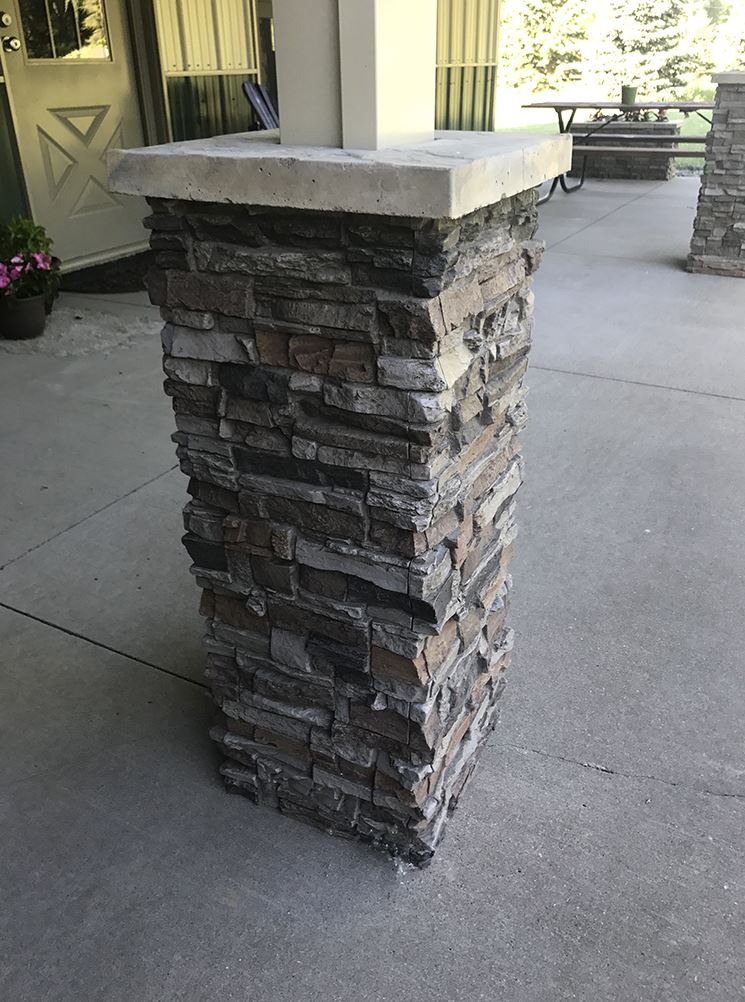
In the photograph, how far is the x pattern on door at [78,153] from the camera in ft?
18.5

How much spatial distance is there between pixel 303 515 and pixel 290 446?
0.13 m

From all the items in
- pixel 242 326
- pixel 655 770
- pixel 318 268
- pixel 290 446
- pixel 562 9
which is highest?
pixel 562 9

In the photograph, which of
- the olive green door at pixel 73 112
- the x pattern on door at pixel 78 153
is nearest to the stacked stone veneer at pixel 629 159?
the olive green door at pixel 73 112

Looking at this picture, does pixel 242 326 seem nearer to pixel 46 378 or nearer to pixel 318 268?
pixel 318 268

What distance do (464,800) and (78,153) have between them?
18.0ft

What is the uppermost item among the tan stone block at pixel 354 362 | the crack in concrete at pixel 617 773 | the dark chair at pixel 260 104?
the dark chair at pixel 260 104

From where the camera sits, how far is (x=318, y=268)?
134 cm

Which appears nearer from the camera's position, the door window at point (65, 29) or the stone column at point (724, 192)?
the door window at point (65, 29)

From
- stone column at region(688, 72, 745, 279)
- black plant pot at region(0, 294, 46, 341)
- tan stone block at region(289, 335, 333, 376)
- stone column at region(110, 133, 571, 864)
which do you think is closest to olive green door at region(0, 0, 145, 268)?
black plant pot at region(0, 294, 46, 341)

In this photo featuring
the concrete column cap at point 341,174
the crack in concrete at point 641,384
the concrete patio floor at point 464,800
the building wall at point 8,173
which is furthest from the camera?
the building wall at point 8,173

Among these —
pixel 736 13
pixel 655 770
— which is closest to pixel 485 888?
pixel 655 770

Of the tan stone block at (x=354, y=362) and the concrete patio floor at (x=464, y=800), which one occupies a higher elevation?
the tan stone block at (x=354, y=362)

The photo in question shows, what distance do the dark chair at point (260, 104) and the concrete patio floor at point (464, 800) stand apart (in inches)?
157

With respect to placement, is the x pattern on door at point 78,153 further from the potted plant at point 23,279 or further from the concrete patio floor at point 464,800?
the concrete patio floor at point 464,800
